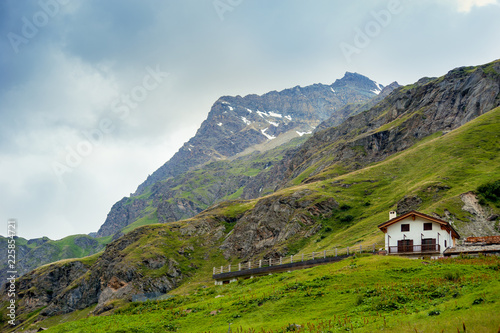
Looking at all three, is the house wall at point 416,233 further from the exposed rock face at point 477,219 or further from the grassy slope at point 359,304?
the exposed rock face at point 477,219

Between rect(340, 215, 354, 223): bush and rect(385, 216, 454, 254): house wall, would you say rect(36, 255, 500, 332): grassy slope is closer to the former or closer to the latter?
rect(385, 216, 454, 254): house wall

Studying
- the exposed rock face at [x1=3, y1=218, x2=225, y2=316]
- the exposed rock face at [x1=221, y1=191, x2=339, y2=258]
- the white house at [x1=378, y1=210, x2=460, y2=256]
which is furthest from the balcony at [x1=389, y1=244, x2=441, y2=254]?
the exposed rock face at [x1=3, y1=218, x2=225, y2=316]

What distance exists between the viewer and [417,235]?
212 ft

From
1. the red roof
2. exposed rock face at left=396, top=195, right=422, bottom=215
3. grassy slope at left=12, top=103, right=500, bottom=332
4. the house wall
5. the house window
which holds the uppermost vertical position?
exposed rock face at left=396, top=195, right=422, bottom=215

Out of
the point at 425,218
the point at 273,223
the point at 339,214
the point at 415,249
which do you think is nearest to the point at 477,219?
the point at 425,218

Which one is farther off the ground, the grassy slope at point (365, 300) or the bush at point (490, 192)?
the bush at point (490, 192)

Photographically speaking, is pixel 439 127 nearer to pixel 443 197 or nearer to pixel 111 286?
pixel 443 197

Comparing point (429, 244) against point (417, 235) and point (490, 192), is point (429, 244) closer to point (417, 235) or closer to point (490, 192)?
point (417, 235)

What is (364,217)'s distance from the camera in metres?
126

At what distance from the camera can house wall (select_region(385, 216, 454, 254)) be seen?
64062 mm

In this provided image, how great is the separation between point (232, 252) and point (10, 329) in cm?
12438

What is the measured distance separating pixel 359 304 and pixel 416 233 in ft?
120

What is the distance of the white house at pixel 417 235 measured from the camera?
208 ft

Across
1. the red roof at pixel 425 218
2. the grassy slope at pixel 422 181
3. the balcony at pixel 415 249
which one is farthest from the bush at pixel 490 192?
the balcony at pixel 415 249
